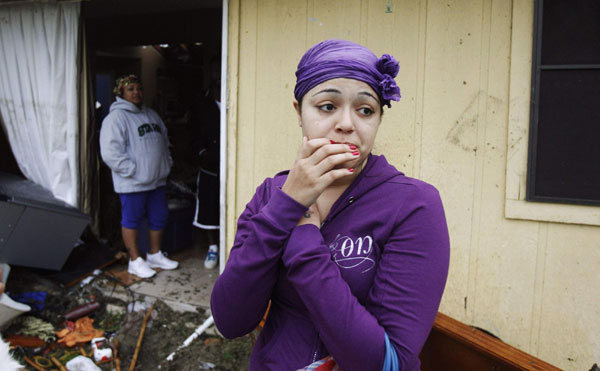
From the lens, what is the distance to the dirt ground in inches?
138

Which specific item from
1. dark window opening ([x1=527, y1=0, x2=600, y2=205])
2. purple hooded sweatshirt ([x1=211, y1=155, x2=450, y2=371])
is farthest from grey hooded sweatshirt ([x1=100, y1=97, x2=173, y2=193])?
purple hooded sweatshirt ([x1=211, y1=155, x2=450, y2=371])

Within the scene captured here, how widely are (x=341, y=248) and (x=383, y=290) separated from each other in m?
0.15

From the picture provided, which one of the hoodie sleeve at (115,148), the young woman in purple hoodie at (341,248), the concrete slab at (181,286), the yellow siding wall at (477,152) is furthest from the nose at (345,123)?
the hoodie sleeve at (115,148)

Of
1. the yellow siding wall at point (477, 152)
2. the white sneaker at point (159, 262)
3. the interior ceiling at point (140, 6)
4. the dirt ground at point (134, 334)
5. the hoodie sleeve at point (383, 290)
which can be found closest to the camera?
the hoodie sleeve at point (383, 290)

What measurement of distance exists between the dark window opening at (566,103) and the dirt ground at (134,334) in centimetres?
232

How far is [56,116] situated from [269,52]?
9.48ft

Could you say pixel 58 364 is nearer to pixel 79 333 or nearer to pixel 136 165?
pixel 79 333

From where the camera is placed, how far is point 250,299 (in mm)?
1082

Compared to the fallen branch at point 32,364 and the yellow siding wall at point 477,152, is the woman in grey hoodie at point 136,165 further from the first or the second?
the yellow siding wall at point 477,152

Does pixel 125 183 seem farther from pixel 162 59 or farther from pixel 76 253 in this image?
pixel 162 59

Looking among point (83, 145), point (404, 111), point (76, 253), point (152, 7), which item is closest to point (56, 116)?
point (83, 145)

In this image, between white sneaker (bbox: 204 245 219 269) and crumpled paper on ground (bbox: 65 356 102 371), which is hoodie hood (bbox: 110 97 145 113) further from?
crumpled paper on ground (bbox: 65 356 102 371)

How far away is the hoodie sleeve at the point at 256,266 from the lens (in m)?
1.02

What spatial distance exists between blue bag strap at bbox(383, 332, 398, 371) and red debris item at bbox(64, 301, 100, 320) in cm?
388
